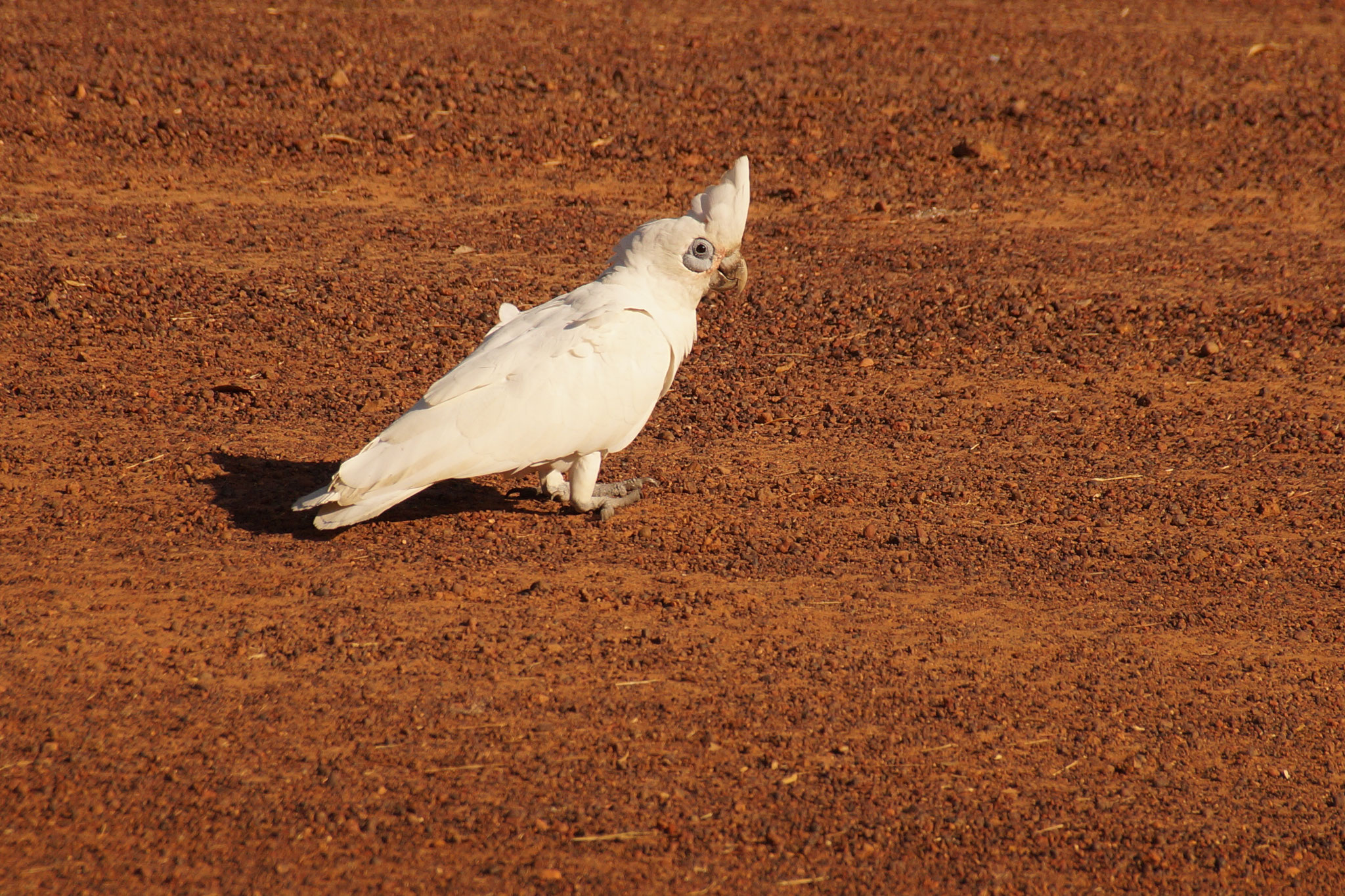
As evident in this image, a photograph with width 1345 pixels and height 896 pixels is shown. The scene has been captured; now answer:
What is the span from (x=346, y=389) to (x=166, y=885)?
13.1 ft

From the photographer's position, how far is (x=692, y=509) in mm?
5973

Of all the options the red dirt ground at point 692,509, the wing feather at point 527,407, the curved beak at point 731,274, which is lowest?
the red dirt ground at point 692,509

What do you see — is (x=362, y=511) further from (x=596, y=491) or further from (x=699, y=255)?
(x=699, y=255)

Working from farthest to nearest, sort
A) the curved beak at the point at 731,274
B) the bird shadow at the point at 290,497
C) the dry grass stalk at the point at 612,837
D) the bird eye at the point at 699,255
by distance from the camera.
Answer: the curved beak at the point at 731,274 < the bird eye at the point at 699,255 < the bird shadow at the point at 290,497 < the dry grass stalk at the point at 612,837

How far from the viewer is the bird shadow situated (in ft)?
18.4

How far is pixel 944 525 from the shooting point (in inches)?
232

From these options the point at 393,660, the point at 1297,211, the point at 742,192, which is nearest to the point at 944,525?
the point at 742,192

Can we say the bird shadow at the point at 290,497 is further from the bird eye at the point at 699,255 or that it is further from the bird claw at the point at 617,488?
the bird eye at the point at 699,255

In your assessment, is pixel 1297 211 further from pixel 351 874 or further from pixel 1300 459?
pixel 351 874

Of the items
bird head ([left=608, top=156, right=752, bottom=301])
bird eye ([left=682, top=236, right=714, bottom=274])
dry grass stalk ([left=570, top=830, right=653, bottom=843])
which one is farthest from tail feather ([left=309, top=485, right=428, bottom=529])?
dry grass stalk ([left=570, top=830, right=653, bottom=843])

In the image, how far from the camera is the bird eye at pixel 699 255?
5.74 metres

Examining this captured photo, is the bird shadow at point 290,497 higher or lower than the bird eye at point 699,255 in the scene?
lower

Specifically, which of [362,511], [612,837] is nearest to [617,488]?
[362,511]

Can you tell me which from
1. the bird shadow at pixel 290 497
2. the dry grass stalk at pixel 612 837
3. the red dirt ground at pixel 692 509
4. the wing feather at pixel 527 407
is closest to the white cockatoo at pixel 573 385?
the wing feather at pixel 527 407
